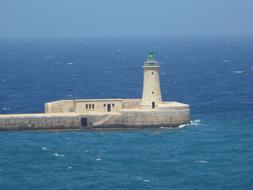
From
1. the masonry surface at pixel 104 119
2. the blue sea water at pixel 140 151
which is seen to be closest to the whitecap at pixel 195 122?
the blue sea water at pixel 140 151

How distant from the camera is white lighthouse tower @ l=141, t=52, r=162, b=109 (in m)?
83.8

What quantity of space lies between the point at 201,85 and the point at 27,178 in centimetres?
6730

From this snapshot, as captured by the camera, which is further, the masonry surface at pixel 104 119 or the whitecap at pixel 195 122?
the whitecap at pixel 195 122

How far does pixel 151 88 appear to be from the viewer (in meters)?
84.2

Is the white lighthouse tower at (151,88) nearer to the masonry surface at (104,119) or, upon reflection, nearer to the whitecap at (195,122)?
the masonry surface at (104,119)

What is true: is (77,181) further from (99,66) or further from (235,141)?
(99,66)

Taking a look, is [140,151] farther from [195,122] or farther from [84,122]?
[195,122]

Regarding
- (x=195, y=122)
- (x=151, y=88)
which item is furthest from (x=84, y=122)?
(x=195, y=122)

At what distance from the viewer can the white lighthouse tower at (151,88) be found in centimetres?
8375

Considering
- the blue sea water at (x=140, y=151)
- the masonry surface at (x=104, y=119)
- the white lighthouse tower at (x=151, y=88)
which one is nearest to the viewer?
the blue sea water at (x=140, y=151)

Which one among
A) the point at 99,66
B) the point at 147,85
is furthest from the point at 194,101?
the point at 99,66

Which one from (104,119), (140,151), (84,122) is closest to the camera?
(140,151)

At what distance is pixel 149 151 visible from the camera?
235 ft

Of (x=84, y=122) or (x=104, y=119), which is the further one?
(x=84, y=122)
